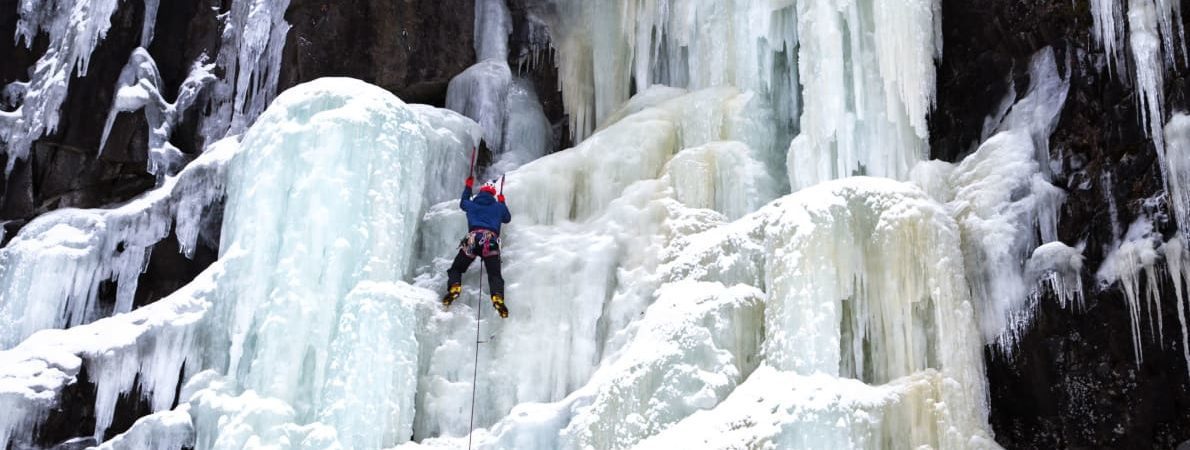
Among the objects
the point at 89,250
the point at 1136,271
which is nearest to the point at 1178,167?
the point at 1136,271

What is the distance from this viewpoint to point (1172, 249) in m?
8.80

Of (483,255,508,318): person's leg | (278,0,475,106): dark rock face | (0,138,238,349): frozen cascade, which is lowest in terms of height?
(483,255,508,318): person's leg

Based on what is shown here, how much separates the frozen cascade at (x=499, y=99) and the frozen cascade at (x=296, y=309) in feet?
4.41

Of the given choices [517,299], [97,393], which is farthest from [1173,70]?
[97,393]

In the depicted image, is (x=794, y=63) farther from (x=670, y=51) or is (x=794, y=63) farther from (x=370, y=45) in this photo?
(x=370, y=45)

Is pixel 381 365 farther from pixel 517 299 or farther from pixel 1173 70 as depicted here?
pixel 1173 70

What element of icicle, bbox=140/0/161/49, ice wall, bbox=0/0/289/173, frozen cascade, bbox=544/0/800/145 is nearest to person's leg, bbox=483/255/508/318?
frozen cascade, bbox=544/0/800/145

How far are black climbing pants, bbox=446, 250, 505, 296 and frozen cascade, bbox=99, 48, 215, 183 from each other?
426 centimetres

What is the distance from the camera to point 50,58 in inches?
546

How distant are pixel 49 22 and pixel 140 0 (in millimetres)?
1011

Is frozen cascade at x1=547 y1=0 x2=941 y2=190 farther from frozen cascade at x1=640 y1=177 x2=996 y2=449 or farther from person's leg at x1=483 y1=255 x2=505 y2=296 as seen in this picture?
person's leg at x1=483 y1=255 x2=505 y2=296

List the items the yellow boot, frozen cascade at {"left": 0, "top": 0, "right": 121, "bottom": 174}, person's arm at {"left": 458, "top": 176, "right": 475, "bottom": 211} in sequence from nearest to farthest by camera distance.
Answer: the yellow boot
person's arm at {"left": 458, "top": 176, "right": 475, "bottom": 211}
frozen cascade at {"left": 0, "top": 0, "right": 121, "bottom": 174}

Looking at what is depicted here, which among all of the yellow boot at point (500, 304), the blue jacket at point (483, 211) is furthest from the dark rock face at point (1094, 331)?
the blue jacket at point (483, 211)

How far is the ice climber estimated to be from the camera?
1030cm
